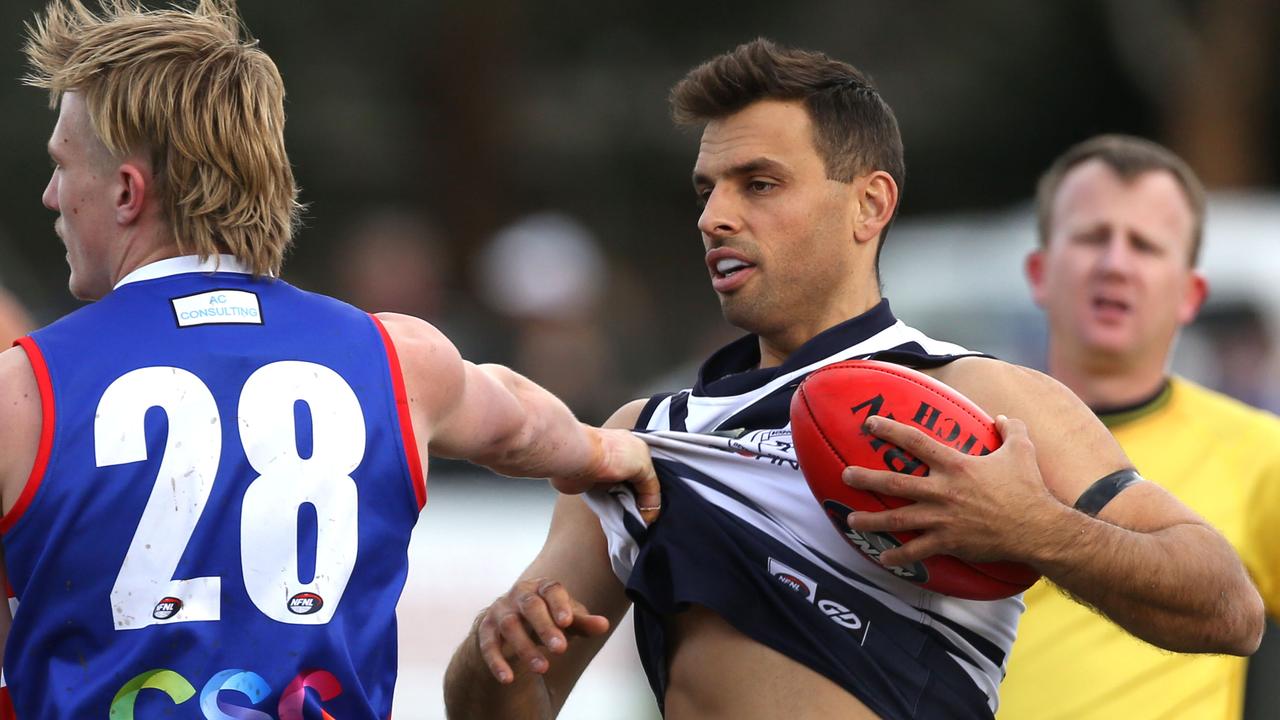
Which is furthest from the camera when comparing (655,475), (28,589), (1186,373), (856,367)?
(1186,373)

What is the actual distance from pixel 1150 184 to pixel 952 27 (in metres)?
12.4

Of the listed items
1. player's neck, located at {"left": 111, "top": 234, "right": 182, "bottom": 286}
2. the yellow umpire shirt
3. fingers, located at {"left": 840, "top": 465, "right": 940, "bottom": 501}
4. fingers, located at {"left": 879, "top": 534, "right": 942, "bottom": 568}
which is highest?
player's neck, located at {"left": 111, "top": 234, "right": 182, "bottom": 286}

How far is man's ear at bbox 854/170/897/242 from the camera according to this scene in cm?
425

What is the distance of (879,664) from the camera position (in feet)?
12.2

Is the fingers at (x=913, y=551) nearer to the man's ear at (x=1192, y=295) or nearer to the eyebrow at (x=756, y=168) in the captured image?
the eyebrow at (x=756, y=168)

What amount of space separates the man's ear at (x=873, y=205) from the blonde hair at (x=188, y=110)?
1.46 m

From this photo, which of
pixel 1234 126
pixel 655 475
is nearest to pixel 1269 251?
pixel 1234 126

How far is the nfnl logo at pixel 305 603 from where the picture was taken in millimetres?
3225

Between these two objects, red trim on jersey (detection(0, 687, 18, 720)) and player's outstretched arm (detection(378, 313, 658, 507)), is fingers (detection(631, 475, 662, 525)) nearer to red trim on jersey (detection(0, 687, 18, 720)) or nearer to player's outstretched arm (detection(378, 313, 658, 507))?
player's outstretched arm (detection(378, 313, 658, 507))

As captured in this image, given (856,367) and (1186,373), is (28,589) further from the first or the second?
(1186,373)

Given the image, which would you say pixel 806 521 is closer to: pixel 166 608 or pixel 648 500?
pixel 648 500

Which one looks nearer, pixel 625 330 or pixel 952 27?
pixel 625 330

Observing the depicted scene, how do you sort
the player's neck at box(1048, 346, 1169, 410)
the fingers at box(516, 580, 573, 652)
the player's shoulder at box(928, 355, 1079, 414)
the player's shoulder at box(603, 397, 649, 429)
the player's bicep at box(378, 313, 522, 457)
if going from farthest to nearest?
the player's neck at box(1048, 346, 1169, 410)
the player's shoulder at box(603, 397, 649, 429)
the fingers at box(516, 580, 573, 652)
the player's shoulder at box(928, 355, 1079, 414)
the player's bicep at box(378, 313, 522, 457)

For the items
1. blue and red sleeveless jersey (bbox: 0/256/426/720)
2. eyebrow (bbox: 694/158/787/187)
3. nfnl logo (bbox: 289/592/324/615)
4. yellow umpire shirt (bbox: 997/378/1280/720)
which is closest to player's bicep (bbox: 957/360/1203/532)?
eyebrow (bbox: 694/158/787/187)
